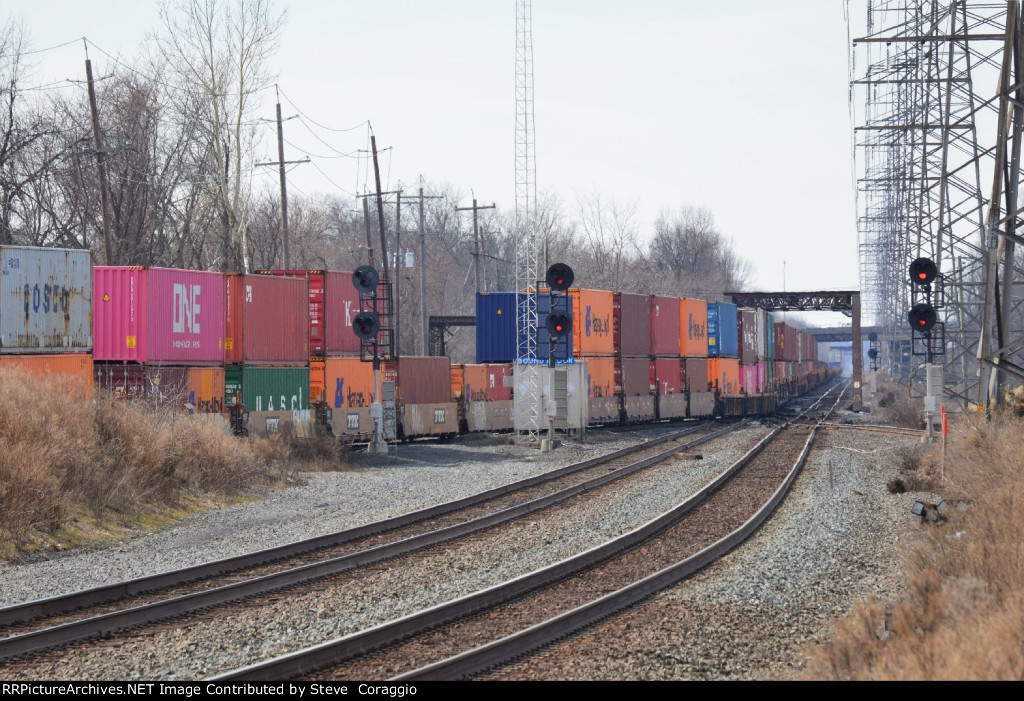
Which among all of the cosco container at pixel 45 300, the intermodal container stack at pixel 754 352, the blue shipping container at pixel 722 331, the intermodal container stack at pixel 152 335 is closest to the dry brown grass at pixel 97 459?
the cosco container at pixel 45 300

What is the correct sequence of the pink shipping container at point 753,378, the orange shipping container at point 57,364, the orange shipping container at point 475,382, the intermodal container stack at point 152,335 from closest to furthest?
1. the orange shipping container at point 57,364
2. the intermodal container stack at point 152,335
3. the orange shipping container at point 475,382
4. the pink shipping container at point 753,378

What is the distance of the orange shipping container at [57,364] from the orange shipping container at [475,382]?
16.7m

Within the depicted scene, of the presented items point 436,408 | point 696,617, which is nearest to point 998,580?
point 696,617

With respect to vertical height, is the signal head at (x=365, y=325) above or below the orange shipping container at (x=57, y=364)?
above

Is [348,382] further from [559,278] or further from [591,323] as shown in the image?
[591,323]

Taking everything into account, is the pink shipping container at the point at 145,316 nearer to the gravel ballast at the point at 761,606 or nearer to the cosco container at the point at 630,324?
the gravel ballast at the point at 761,606

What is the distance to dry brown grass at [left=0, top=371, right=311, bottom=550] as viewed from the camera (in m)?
13.9

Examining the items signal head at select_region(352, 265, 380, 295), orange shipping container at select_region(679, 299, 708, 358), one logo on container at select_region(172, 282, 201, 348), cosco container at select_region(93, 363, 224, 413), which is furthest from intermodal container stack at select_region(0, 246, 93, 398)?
orange shipping container at select_region(679, 299, 708, 358)

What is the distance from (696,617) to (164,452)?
449 inches

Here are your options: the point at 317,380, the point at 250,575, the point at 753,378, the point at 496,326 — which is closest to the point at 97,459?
the point at 250,575

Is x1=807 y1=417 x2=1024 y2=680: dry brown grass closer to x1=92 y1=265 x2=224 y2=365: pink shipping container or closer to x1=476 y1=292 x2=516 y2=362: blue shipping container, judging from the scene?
x1=92 y1=265 x2=224 y2=365: pink shipping container

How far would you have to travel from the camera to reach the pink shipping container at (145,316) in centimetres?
2297

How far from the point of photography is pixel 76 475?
15391mm

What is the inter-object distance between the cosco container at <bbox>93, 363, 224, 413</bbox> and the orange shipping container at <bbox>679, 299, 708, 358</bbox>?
22.4 meters
